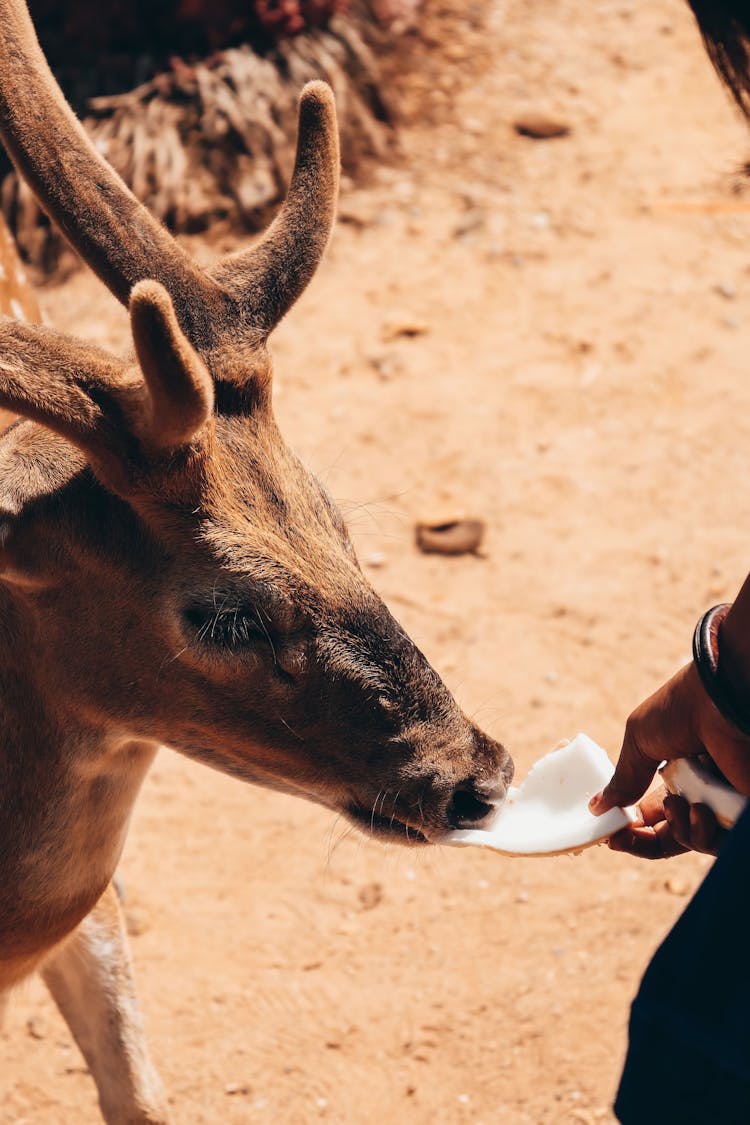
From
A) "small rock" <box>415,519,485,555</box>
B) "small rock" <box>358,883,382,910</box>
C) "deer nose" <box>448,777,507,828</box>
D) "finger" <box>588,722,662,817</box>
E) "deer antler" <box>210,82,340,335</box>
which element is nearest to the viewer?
"finger" <box>588,722,662,817</box>

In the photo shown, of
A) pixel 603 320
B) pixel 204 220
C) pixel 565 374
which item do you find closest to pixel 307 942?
pixel 565 374

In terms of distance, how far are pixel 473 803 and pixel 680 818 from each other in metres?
0.60

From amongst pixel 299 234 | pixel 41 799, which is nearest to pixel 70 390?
pixel 299 234

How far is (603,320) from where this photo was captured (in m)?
6.59

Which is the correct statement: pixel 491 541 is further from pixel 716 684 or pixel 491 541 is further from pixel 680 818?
pixel 716 684

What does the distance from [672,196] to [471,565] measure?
320 centimetres

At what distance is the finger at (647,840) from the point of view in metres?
2.55

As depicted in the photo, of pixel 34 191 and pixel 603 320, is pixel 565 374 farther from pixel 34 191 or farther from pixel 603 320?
pixel 34 191

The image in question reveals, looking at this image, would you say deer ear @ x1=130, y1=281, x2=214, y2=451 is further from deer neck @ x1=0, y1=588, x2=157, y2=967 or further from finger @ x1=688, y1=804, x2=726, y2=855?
finger @ x1=688, y1=804, x2=726, y2=855

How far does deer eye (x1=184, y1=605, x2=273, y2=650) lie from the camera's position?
2650 millimetres

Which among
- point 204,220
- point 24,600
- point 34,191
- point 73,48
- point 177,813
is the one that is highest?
point 34,191

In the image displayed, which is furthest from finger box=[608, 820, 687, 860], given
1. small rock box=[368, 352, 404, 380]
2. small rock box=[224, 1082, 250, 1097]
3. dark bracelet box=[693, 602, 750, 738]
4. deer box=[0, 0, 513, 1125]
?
small rock box=[368, 352, 404, 380]

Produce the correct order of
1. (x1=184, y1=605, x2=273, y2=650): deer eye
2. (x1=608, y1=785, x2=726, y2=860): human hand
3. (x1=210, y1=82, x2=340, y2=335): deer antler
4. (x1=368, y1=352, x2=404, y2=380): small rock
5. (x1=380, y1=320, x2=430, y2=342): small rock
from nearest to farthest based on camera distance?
(x1=608, y1=785, x2=726, y2=860): human hand → (x1=184, y1=605, x2=273, y2=650): deer eye → (x1=210, y1=82, x2=340, y2=335): deer antler → (x1=368, y1=352, x2=404, y2=380): small rock → (x1=380, y1=320, x2=430, y2=342): small rock

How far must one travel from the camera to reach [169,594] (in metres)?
2.68
